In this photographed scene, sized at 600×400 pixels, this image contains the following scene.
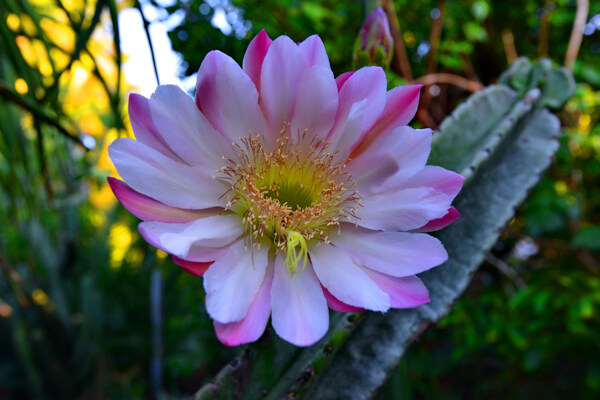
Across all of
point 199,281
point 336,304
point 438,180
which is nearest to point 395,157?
point 438,180

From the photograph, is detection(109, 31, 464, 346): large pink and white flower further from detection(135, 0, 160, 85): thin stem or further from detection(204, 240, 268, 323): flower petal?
detection(135, 0, 160, 85): thin stem

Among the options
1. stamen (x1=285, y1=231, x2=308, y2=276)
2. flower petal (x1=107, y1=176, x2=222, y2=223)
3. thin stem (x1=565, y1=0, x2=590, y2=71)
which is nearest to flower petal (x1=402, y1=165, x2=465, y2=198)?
stamen (x1=285, y1=231, x2=308, y2=276)

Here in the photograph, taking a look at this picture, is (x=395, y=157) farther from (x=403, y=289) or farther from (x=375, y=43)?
(x=375, y=43)

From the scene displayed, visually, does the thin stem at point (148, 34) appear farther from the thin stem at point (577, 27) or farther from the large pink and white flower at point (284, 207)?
the thin stem at point (577, 27)

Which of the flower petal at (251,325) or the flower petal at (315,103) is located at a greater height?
the flower petal at (315,103)

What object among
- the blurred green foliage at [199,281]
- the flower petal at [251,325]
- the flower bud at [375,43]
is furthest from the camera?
the blurred green foliage at [199,281]

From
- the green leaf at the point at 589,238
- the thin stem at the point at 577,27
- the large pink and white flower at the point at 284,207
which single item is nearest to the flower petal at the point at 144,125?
the large pink and white flower at the point at 284,207
